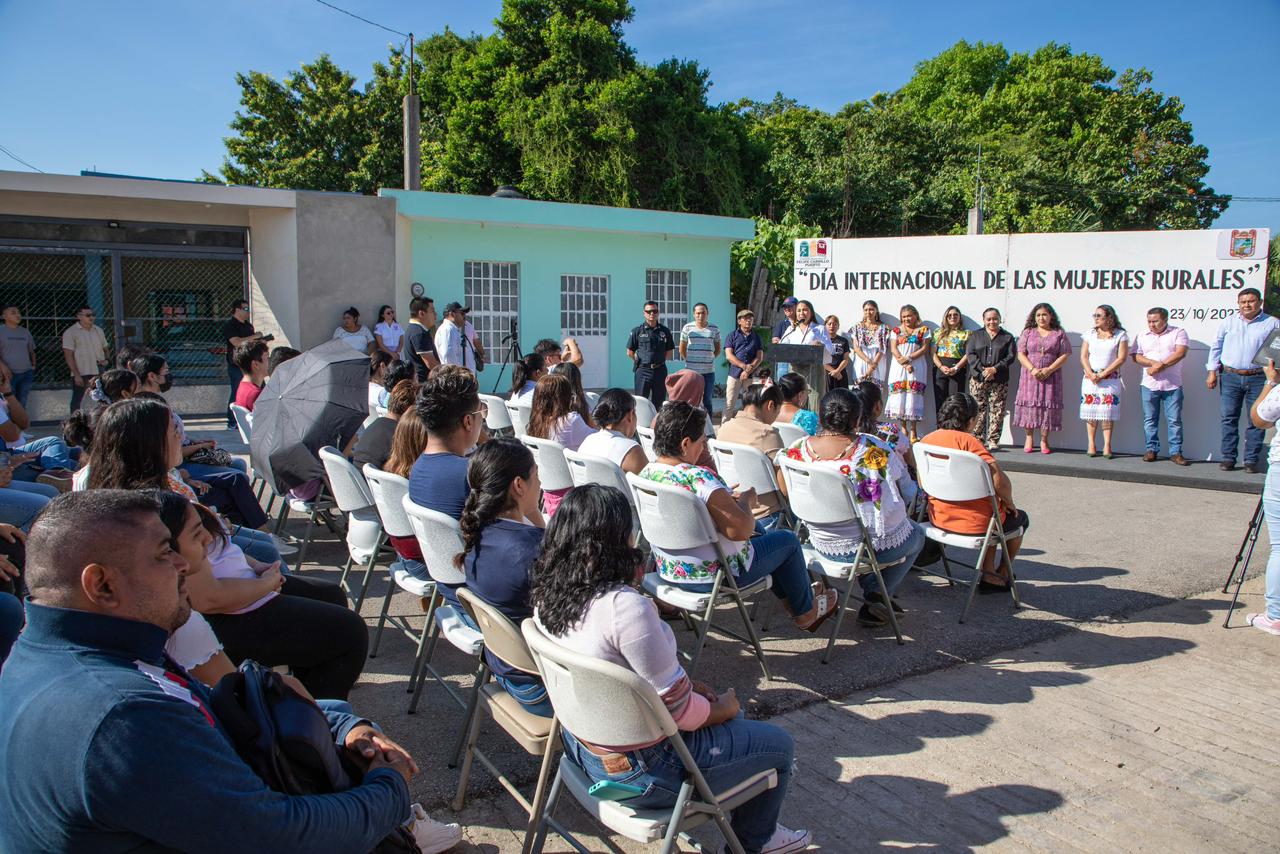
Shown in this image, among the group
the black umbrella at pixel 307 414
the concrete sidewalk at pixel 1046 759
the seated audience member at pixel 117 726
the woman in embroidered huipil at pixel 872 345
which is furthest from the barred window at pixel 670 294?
the seated audience member at pixel 117 726

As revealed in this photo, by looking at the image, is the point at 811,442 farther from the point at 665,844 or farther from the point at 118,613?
the point at 118,613

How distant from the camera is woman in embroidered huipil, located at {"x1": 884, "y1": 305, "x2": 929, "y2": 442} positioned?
11242 mm

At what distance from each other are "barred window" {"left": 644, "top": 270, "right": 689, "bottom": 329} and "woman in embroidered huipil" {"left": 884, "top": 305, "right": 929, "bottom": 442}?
761 cm

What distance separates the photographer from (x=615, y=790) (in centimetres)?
246

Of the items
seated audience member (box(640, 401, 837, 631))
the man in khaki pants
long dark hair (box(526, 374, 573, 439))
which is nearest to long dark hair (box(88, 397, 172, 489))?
seated audience member (box(640, 401, 837, 631))

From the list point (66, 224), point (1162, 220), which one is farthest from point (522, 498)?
point (1162, 220)

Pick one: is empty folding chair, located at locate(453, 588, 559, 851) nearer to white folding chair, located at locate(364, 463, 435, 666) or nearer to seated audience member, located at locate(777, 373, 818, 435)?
white folding chair, located at locate(364, 463, 435, 666)

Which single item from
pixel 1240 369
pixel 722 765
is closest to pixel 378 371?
pixel 722 765

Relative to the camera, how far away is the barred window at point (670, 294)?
1830 centimetres

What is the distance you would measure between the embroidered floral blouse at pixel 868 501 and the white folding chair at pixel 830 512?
66 millimetres

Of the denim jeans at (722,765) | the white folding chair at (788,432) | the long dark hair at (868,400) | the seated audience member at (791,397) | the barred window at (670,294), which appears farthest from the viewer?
Result: the barred window at (670,294)

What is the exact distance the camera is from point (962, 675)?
14.2 ft

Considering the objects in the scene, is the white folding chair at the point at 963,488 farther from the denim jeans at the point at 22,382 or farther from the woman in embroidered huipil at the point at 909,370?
the denim jeans at the point at 22,382

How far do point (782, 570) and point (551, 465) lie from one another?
1.71m
